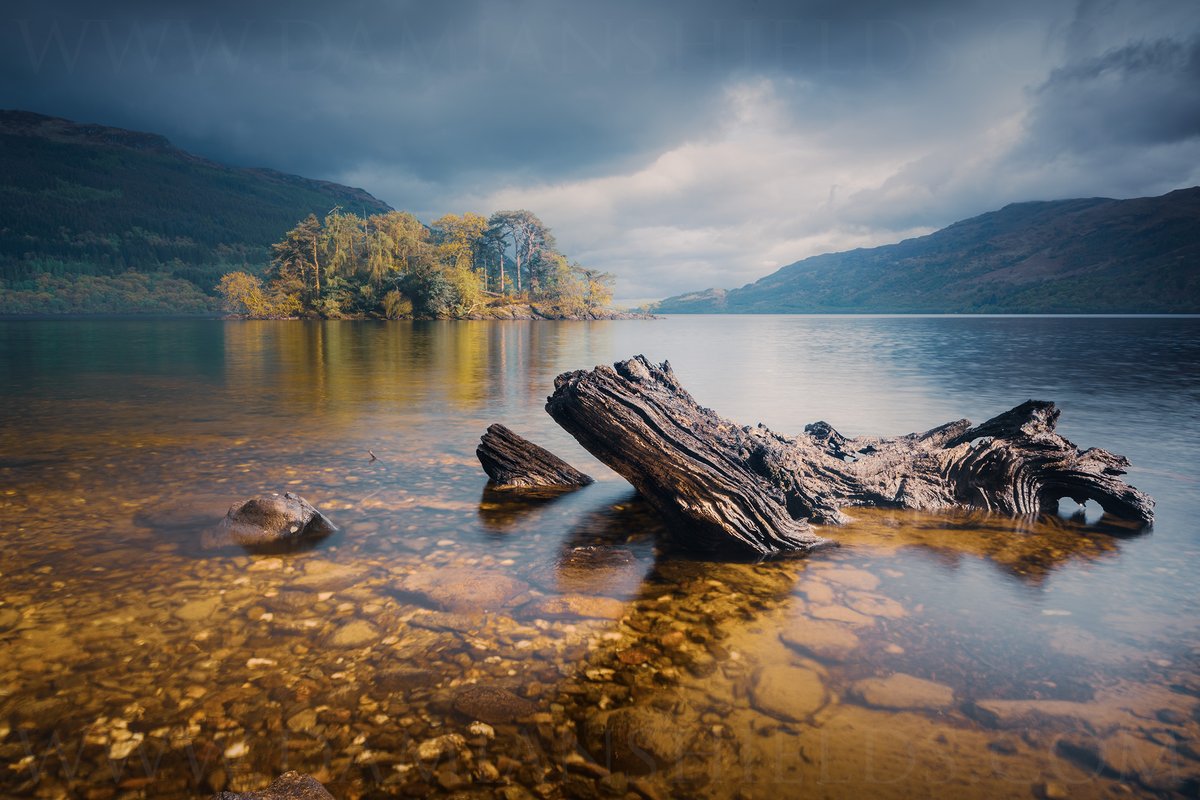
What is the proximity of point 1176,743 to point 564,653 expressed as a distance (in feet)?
11.3

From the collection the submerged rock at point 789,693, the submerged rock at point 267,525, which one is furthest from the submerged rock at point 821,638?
the submerged rock at point 267,525

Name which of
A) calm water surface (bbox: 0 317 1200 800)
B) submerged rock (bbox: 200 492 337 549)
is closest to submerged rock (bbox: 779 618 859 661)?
calm water surface (bbox: 0 317 1200 800)

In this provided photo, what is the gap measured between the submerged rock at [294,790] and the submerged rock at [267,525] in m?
3.56

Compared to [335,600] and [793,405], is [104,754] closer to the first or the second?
[335,600]

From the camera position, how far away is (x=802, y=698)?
348 centimetres

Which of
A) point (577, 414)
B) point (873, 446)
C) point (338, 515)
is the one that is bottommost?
point (338, 515)

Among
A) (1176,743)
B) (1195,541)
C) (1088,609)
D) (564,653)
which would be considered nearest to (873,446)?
(1195,541)

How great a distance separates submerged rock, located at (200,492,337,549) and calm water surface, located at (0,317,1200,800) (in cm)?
27

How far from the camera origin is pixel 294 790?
2.55 metres

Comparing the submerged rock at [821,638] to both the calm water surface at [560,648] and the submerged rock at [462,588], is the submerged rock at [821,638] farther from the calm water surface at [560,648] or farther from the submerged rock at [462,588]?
the submerged rock at [462,588]

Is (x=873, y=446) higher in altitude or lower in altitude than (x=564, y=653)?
higher

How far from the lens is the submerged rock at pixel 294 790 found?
8.16ft

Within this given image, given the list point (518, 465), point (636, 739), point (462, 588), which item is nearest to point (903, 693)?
point (636, 739)

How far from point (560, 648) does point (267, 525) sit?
3704 millimetres
